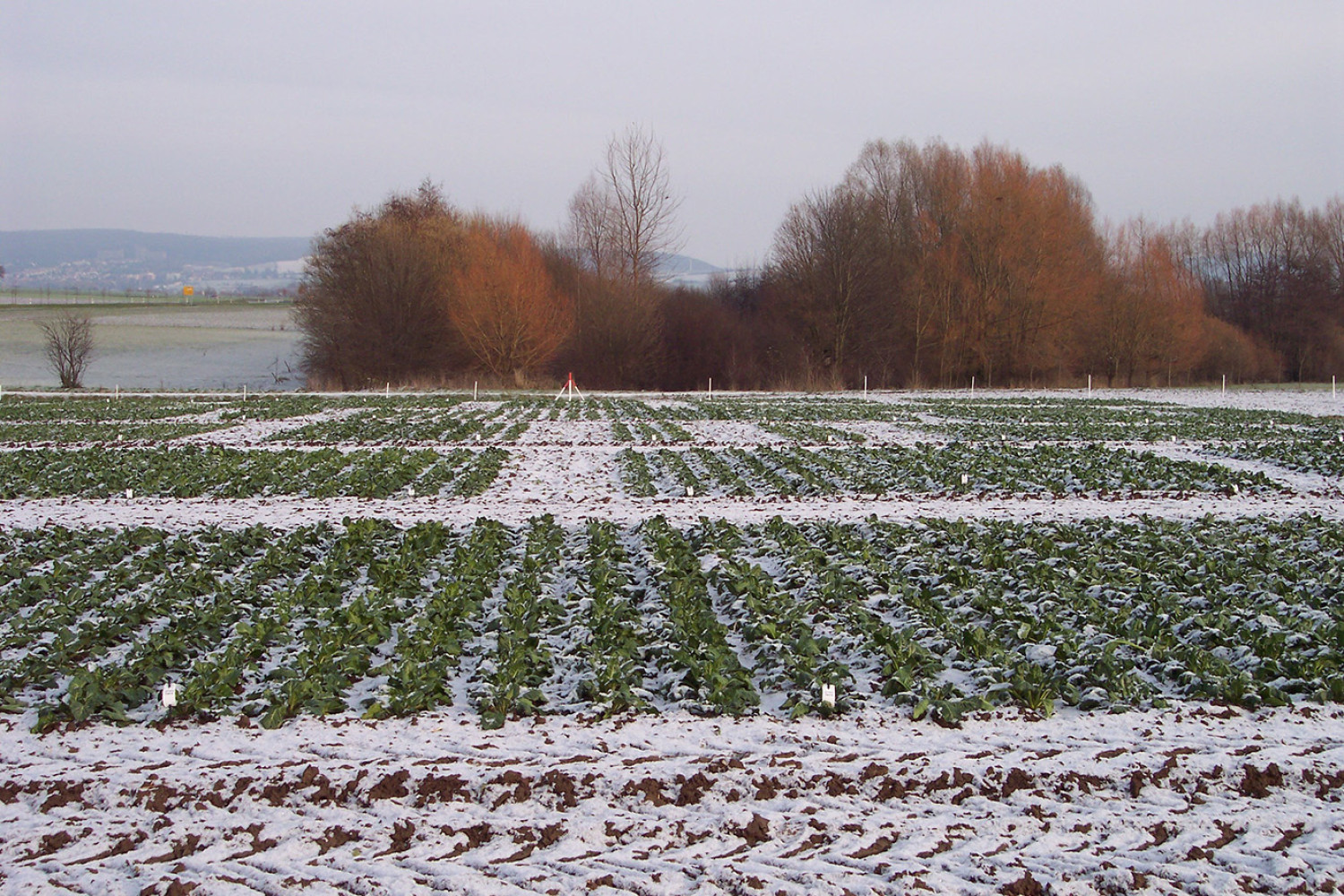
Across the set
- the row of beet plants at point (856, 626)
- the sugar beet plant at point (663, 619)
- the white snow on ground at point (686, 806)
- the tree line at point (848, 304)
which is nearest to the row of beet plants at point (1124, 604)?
the sugar beet plant at point (663, 619)

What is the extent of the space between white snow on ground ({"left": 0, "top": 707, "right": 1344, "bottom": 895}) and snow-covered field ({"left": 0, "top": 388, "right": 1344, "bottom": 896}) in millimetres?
15

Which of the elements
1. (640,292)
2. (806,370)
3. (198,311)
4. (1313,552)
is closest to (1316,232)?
(806,370)

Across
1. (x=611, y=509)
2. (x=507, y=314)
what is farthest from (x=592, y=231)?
(x=611, y=509)

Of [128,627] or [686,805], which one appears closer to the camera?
[686,805]

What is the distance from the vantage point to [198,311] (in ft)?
358

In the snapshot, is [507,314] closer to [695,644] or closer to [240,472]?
[240,472]

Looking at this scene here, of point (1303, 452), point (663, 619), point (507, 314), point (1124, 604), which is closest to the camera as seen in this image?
point (663, 619)

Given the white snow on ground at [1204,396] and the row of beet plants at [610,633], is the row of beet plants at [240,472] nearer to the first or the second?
the row of beet plants at [610,633]

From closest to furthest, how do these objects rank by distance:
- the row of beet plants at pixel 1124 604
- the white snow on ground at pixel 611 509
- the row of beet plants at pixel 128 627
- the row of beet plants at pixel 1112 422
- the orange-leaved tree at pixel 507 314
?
the row of beet plants at pixel 128 627, the row of beet plants at pixel 1124 604, the white snow on ground at pixel 611 509, the row of beet plants at pixel 1112 422, the orange-leaved tree at pixel 507 314

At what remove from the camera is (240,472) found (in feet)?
60.2

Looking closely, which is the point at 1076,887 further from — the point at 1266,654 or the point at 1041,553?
the point at 1041,553

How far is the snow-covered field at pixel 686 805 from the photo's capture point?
16.3 ft

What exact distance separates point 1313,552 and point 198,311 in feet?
378

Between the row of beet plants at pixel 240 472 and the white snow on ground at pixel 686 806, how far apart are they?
10530 mm
